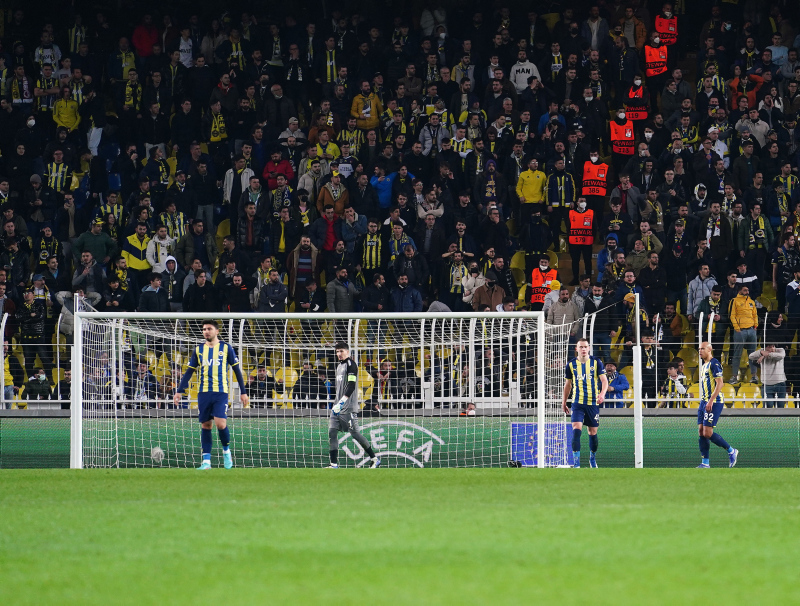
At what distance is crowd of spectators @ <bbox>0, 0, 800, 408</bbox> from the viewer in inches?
673

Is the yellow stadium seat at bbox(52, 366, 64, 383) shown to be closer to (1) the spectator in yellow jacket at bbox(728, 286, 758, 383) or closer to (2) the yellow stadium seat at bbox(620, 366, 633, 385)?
(2) the yellow stadium seat at bbox(620, 366, 633, 385)

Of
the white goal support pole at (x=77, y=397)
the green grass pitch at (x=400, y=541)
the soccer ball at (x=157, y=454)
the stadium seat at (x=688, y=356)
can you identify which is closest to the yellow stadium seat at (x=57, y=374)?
the white goal support pole at (x=77, y=397)

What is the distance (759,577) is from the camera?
5.66m

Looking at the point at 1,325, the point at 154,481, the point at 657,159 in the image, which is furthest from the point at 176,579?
the point at 657,159

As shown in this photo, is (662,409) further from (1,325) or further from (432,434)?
(1,325)

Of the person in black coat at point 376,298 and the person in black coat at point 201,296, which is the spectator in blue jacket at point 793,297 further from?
Result: the person in black coat at point 201,296

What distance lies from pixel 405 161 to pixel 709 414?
24.0 ft

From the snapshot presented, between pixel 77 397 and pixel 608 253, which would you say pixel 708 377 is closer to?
pixel 608 253

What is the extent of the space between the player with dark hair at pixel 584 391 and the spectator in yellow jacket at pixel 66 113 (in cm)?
1101

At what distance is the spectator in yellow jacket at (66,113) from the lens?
2020cm

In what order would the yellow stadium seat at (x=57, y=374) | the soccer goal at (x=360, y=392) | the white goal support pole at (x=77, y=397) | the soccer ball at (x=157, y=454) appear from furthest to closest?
the yellow stadium seat at (x=57, y=374)
the soccer ball at (x=157, y=454)
the soccer goal at (x=360, y=392)
the white goal support pole at (x=77, y=397)

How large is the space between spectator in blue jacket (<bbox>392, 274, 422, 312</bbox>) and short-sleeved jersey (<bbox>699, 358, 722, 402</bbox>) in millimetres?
4698

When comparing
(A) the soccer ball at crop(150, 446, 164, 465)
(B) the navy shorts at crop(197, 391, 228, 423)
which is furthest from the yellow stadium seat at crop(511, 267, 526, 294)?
(B) the navy shorts at crop(197, 391, 228, 423)

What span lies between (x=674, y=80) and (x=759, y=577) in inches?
598
